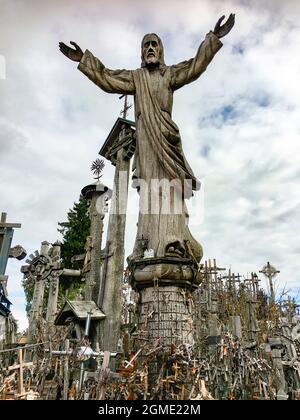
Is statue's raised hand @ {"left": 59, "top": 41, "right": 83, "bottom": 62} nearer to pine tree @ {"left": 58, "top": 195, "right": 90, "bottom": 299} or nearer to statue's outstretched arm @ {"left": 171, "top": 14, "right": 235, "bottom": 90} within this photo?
statue's outstretched arm @ {"left": 171, "top": 14, "right": 235, "bottom": 90}

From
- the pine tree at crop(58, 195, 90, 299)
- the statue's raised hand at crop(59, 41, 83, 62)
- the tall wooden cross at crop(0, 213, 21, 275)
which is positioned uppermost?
the pine tree at crop(58, 195, 90, 299)

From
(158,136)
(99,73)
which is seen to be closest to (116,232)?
(158,136)

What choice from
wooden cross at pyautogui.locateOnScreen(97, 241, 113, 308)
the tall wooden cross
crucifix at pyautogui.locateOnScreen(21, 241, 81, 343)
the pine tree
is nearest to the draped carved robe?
wooden cross at pyautogui.locateOnScreen(97, 241, 113, 308)

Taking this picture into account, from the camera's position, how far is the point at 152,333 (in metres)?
Answer: 4.32

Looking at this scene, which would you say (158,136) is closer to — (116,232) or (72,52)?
(72,52)

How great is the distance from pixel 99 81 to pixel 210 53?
5.61ft

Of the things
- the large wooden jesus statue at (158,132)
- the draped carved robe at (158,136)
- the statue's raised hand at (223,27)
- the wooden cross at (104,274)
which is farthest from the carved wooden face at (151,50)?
the wooden cross at (104,274)

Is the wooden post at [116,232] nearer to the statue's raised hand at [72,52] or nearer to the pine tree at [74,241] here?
the statue's raised hand at [72,52]

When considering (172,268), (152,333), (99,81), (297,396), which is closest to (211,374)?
(152,333)

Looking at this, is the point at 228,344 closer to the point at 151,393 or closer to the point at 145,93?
the point at 151,393

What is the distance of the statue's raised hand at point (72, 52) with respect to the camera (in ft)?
19.1

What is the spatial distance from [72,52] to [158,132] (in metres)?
1.89

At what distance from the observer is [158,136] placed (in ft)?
17.9

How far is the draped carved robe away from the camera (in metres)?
5.01
